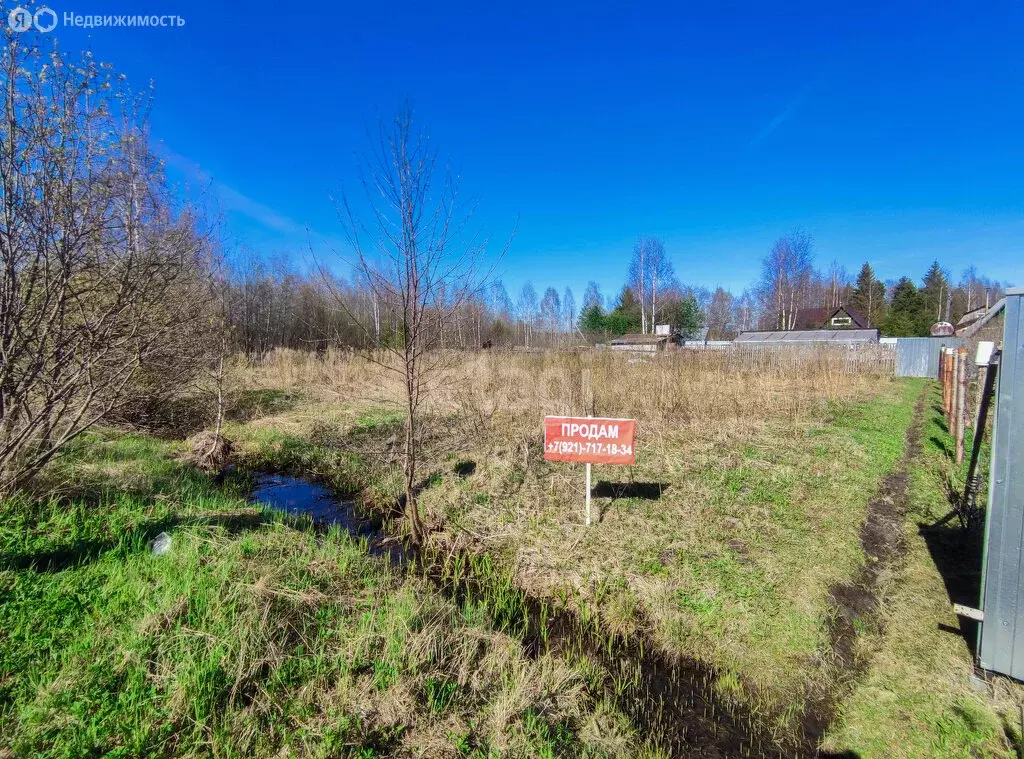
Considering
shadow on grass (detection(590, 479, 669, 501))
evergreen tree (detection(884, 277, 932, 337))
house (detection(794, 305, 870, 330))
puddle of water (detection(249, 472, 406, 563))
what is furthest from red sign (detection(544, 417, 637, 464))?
evergreen tree (detection(884, 277, 932, 337))

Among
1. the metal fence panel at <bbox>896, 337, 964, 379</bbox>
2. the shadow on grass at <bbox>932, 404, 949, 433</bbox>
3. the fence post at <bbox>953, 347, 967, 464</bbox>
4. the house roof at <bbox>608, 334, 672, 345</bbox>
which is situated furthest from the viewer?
the house roof at <bbox>608, 334, 672, 345</bbox>

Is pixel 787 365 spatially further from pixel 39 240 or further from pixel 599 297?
pixel 599 297

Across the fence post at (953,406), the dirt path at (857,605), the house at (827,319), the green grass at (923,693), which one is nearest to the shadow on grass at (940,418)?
the fence post at (953,406)

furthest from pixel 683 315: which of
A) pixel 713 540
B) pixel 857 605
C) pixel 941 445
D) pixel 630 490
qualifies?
pixel 857 605

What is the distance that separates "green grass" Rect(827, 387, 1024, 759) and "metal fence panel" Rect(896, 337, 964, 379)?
2346 centimetres

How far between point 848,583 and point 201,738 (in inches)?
190

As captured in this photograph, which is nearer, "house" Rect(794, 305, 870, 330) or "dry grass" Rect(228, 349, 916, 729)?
"dry grass" Rect(228, 349, 916, 729)

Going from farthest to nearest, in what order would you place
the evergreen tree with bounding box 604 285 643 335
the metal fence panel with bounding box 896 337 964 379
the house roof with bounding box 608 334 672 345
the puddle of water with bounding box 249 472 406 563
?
the evergreen tree with bounding box 604 285 643 335 < the house roof with bounding box 608 334 672 345 < the metal fence panel with bounding box 896 337 964 379 < the puddle of water with bounding box 249 472 406 563

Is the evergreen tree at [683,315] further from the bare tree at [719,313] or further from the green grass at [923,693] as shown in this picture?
the green grass at [923,693]

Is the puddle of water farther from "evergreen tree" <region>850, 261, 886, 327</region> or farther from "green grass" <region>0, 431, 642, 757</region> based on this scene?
"evergreen tree" <region>850, 261, 886, 327</region>

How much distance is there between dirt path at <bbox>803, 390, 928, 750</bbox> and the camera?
259 centimetres

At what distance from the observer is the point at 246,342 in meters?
22.4

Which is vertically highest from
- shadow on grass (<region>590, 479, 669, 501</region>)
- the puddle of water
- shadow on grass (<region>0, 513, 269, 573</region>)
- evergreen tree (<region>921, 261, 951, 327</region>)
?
evergreen tree (<region>921, 261, 951, 327</region>)

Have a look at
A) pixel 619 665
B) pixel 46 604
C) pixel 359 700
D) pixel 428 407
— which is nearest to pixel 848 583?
pixel 619 665
